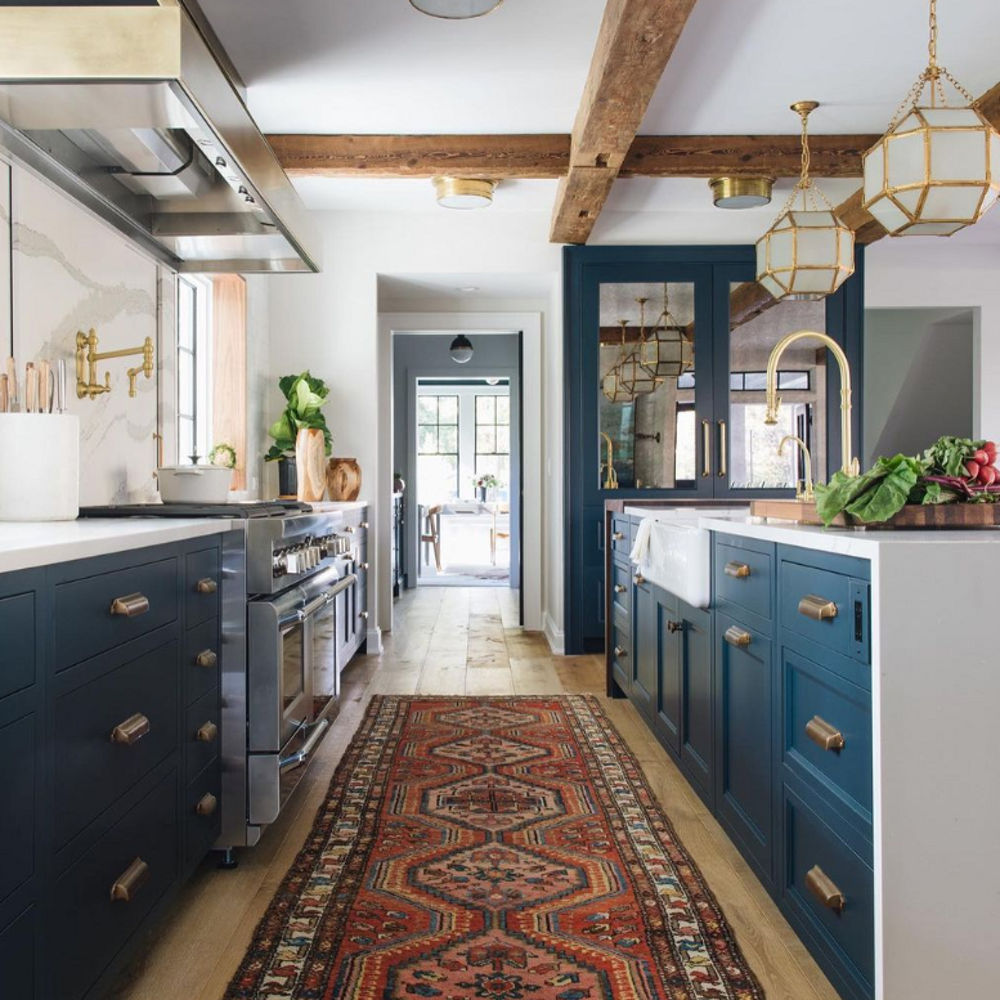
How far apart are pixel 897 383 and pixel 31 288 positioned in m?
7.39

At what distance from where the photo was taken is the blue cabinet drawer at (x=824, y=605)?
141 cm

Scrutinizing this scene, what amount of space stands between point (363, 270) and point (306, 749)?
329cm

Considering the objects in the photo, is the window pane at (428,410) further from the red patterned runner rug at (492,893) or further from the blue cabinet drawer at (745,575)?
the blue cabinet drawer at (745,575)

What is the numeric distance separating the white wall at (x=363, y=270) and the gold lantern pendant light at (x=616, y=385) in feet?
2.04

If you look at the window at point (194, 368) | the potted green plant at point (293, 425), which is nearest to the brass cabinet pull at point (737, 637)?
the window at point (194, 368)

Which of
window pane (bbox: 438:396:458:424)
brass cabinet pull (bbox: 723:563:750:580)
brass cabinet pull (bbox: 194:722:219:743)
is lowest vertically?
brass cabinet pull (bbox: 194:722:219:743)

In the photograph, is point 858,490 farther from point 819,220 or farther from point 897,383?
point 897,383

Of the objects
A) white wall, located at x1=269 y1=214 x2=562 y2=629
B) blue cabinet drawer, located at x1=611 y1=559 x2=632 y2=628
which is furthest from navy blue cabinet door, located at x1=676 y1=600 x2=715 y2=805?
white wall, located at x1=269 y1=214 x2=562 y2=629

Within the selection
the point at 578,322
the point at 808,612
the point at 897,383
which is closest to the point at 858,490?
the point at 808,612

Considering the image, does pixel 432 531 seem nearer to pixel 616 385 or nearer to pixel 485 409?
pixel 485 409

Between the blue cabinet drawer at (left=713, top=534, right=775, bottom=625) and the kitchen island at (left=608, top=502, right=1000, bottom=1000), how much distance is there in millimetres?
10

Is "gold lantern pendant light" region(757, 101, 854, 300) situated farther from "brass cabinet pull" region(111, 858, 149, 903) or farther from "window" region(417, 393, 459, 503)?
"window" region(417, 393, 459, 503)

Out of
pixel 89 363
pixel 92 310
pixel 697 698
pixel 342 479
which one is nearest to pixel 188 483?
pixel 89 363

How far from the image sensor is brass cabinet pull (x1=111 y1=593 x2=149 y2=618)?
1.45m
